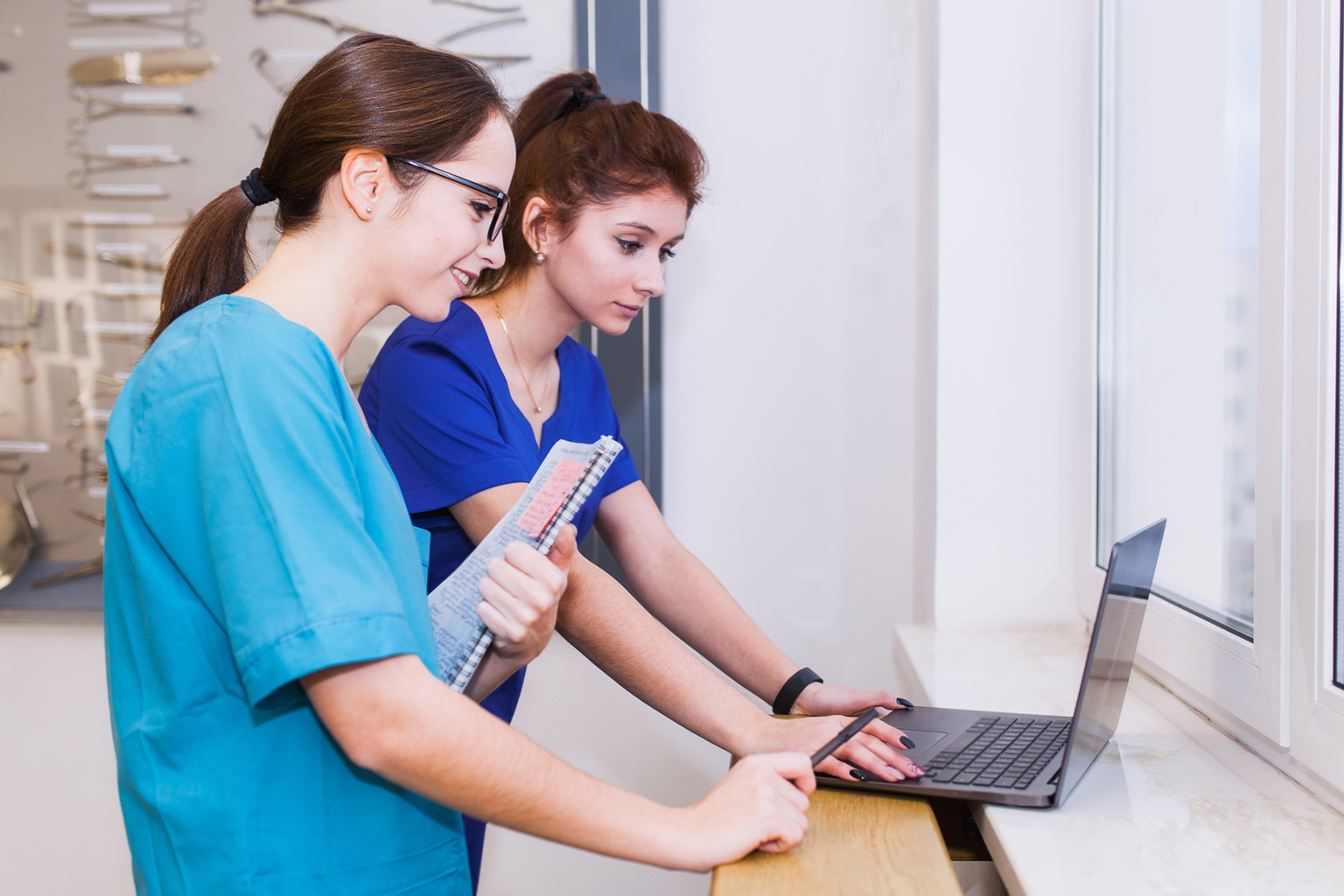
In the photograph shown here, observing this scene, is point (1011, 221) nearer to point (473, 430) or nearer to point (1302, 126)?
point (1302, 126)

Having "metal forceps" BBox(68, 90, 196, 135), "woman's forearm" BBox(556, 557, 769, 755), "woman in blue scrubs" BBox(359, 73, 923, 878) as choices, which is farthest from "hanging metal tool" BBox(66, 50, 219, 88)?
"woman's forearm" BBox(556, 557, 769, 755)

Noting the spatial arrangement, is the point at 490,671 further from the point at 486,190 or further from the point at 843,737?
the point at 486,190

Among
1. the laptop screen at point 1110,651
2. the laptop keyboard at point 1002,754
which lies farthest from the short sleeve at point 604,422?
the laptop screen at point 1110,651

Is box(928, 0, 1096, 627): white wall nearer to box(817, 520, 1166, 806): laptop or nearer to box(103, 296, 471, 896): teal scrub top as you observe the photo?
box(817, 520, 1166, 806): laptop

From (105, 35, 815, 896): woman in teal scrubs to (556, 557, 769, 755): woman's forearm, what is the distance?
196mm

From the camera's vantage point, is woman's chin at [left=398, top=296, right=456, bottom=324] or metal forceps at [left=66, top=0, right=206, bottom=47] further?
metal forceps at [left=66, top=0, right=206, bottom=47]

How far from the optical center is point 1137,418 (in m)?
1.31

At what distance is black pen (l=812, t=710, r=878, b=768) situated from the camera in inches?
32.8

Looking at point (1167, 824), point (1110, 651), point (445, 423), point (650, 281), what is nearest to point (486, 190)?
point (445, 423)

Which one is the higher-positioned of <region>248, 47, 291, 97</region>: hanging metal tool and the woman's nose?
<region>248, 47, 291, 97</region>: hanging metal tool

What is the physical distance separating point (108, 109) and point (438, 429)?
3.82 feet

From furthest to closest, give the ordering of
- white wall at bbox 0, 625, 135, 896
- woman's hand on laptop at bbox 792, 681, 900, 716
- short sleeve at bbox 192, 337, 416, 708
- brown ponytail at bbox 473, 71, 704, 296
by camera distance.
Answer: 1. white wall at bbox 0, 625, 135, 896
2. brown ponytail at bbox 473, 71, 704, 296
3. woman's hand on laptop at bbox 792, 681, 900, 716
4. short sleeve at bbox 192, 337, 416, 708

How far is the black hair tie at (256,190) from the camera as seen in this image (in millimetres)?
812

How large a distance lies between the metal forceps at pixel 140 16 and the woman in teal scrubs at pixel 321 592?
1.12 metres
